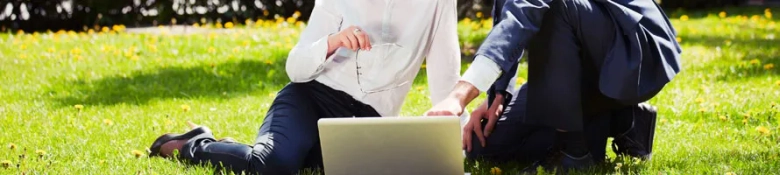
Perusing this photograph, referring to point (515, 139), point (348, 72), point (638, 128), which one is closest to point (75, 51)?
point (348, 72)

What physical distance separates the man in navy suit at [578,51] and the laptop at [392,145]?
0.81 feet

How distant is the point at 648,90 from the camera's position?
3.20 m

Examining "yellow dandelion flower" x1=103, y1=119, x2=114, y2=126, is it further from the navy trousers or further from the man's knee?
the navy trousers

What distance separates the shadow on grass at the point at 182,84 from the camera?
5.41 m

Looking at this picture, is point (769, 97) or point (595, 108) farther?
point (769, 97)

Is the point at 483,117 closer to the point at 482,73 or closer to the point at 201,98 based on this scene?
the point at 482,73

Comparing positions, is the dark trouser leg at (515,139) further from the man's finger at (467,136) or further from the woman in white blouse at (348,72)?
the woman in white blouse at (348,72)

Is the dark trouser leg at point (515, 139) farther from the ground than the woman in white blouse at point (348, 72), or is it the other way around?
the woman in white blouse at point (348, 72)

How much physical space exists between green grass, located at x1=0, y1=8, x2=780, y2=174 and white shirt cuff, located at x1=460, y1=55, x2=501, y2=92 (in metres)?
0.62

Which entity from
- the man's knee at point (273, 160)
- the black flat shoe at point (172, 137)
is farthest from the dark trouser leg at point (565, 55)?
the black flat shoe at point (172, 137)

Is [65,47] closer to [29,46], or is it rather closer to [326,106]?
[29,46]

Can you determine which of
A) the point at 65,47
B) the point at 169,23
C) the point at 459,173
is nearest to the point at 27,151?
the point at 459,173

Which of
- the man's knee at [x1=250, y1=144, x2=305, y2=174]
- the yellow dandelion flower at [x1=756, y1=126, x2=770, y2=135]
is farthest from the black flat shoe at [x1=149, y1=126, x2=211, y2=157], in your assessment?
the yellow dandelion flower at [x1=756, y1=126, x2=770, y2=135]

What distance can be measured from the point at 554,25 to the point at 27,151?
75.4 inches
